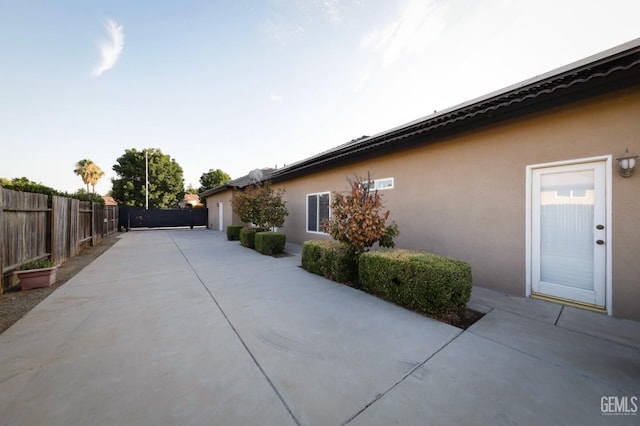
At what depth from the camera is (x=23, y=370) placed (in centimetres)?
211

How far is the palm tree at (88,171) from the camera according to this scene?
27.4m

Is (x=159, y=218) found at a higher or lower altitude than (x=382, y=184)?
lower

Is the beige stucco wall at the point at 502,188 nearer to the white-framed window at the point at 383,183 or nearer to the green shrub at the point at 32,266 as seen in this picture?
the white-framed window at the point at 383,183

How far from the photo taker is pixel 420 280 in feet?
11.0

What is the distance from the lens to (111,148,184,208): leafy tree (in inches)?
995

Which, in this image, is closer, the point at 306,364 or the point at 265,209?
the point at 306,364

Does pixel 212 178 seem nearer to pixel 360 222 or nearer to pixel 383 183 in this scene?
pixel 383 183

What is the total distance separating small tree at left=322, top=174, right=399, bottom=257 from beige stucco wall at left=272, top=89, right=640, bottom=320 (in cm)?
126

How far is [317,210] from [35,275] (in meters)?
7.10

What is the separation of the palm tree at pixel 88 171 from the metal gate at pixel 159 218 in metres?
14.8


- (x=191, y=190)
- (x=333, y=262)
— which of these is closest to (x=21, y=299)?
(x=333, y=262)

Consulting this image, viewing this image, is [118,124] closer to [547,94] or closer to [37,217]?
[37,217]

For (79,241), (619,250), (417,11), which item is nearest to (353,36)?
(417,11)

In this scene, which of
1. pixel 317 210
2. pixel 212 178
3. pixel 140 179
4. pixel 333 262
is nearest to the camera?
pixel 333 262
